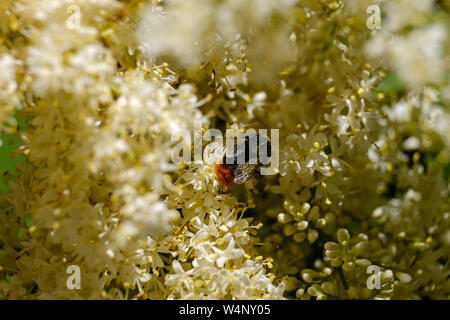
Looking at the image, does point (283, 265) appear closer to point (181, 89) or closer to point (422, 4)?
point (181, 89)

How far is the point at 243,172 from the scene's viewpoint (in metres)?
1.08

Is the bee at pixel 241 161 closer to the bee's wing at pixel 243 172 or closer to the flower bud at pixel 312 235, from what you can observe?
the bee's wing at pixel 243 172

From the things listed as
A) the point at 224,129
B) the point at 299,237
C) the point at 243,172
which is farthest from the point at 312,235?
the point at 224,129

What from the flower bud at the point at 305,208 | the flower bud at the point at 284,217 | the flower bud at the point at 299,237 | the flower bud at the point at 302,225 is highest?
the flower bud at the point at 305,208

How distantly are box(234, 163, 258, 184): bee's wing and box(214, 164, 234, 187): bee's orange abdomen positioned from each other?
0.01 m

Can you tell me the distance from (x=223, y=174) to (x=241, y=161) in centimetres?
5

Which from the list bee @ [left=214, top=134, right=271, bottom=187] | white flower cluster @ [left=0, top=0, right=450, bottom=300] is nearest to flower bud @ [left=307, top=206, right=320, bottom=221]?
white flower cluster @ [left=0, top=0, right=450, bottom=300]

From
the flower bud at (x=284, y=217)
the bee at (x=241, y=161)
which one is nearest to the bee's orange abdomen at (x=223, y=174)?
the bee at (x=241, y=161)

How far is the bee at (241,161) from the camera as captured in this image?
3.47 ft

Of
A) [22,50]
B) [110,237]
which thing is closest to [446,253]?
[110,237]

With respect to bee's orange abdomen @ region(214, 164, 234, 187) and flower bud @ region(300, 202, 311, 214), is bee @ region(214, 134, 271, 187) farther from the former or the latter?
flower bud @ region(300, 202, 311, 214)

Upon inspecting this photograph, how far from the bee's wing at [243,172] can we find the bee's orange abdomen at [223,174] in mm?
12

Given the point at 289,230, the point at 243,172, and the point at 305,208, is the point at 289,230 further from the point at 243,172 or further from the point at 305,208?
the point at 243,172
